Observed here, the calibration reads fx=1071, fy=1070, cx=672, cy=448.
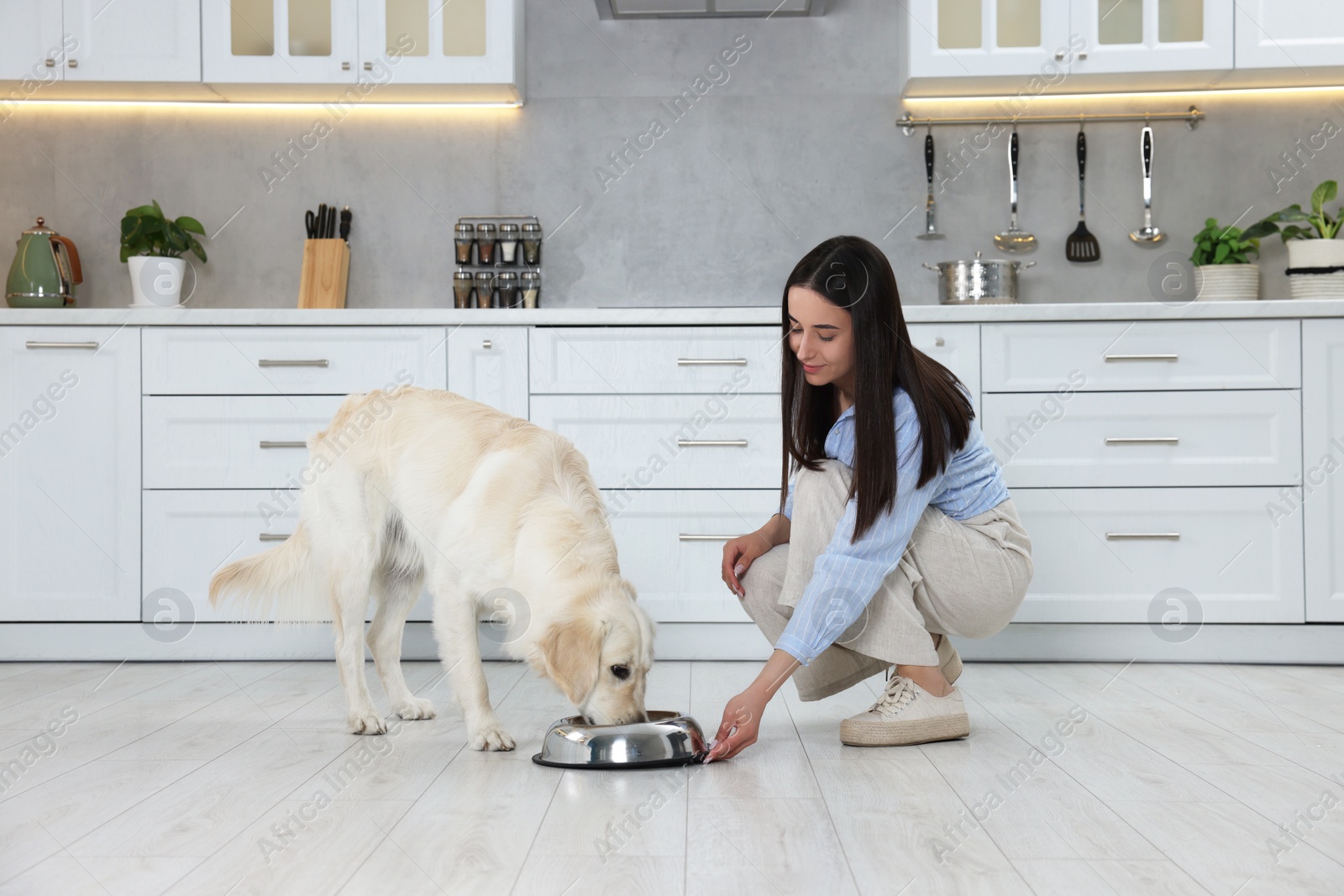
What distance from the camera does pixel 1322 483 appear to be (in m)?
2.95

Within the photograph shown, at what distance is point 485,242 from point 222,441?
3.60 feet

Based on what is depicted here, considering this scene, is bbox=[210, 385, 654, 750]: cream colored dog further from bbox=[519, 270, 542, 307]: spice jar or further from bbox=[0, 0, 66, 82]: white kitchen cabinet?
bbox=[0, 0, 66, 82]: white kitchen cabinet

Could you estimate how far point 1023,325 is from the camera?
9.88 feet

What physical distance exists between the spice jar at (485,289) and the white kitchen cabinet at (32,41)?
1440mm

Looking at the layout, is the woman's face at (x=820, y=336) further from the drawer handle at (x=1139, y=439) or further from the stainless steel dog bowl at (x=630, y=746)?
the drawer handle at (x=1139, y=439)

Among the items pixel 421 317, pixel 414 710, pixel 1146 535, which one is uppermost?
pixel 421 317

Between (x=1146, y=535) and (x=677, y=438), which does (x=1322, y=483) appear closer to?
(x=1146, y=535)

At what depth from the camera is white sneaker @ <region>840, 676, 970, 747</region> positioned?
6.57 feet

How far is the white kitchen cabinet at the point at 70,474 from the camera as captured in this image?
9.97 feet

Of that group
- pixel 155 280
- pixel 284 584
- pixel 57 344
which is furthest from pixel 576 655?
pixel 155 280

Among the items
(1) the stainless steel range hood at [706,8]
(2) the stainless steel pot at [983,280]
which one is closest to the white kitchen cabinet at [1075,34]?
(1) the stainless steel range hood at [706,8]

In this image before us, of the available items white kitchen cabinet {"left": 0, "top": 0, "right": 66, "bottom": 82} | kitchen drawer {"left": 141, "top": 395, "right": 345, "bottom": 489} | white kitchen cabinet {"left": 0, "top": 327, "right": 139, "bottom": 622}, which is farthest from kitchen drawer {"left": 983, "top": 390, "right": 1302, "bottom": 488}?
white kitchen cabinet {"left": 0, "top": 0, "right": 66, "bottom": 82}

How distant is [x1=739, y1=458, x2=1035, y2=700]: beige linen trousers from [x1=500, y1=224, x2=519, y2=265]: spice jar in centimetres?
184

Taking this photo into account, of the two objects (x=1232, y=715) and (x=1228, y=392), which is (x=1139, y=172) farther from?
(x=1232, y=715)
